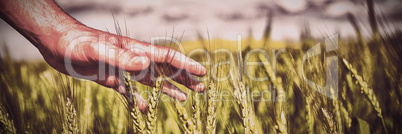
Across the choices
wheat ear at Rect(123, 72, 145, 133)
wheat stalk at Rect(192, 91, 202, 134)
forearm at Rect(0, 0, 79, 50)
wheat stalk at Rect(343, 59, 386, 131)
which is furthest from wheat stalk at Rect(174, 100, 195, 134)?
wheat stalk at Rect(343, 59, 386, 131)

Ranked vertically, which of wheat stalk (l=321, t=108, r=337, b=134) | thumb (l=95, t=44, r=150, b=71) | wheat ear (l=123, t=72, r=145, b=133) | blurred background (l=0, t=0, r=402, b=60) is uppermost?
blurred background (l=0, t=0, r=402, b=60)

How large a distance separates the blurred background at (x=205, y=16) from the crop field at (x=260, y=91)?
0.04 meters

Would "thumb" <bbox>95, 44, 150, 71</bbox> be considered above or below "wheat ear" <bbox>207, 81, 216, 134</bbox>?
above

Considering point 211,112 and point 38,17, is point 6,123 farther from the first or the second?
point 211,112

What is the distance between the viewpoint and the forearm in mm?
873

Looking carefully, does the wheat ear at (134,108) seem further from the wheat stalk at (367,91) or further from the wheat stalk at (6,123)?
the wheat stalk at (367,91)

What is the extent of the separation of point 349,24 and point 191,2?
583mm

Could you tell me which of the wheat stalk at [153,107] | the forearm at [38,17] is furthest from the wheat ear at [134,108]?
the forearm at [38,17]

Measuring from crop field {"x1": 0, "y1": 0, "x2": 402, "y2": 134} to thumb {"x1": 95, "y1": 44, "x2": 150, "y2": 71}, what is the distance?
91 millimetres

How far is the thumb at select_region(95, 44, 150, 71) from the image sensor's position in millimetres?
812

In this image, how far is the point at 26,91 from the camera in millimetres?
903

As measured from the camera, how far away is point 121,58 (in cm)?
82

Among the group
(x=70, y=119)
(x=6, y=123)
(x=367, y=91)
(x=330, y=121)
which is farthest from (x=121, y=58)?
(x=367, y=91)

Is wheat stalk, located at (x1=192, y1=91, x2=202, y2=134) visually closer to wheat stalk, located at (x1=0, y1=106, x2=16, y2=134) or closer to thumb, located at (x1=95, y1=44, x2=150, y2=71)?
thumb, located at (x1=95, y1=44, x2=150, y2=71)
